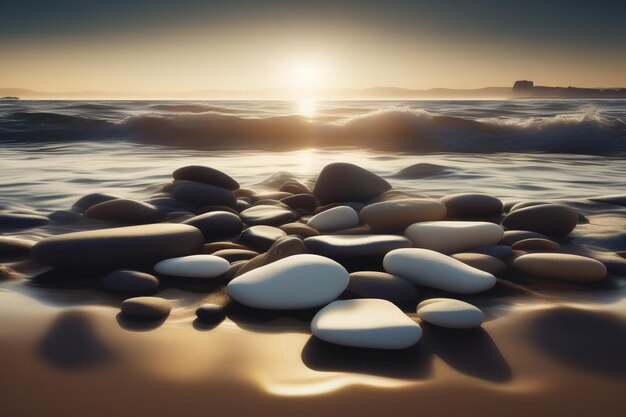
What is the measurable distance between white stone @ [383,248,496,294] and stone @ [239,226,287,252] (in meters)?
0.63

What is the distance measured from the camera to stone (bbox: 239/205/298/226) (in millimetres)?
2641

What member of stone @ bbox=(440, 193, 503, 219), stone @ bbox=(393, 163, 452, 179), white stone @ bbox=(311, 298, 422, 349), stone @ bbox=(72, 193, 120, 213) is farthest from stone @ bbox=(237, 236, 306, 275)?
stone @ bbox=(393, 163, 452, 179)

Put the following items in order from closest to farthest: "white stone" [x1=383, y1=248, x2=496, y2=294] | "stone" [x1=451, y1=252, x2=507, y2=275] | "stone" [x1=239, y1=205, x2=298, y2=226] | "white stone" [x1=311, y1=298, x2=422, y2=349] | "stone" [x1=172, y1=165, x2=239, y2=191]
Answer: "white stone" [x1=311, y1=298, x2=422, y2=349]
"white stone" [x1=383, y1=248, x2=496, y2=294]
"stone" [x1=451, y1=252, x2=507, y2=275]
"stone" [x1=239, y1=205, x2=298, y2=226]
"stone" [x1=172, y1=165, x2=239, y2=191]

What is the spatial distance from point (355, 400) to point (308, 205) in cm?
213

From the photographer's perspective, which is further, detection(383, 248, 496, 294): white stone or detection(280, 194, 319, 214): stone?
detection(280, 194, 319, 214): stone

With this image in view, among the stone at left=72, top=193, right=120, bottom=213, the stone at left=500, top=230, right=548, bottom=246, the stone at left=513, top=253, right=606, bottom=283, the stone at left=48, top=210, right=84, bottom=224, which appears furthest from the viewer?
the stone at left=72, top=193, right=120, bottom=213

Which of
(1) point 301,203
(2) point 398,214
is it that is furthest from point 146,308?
(1) point 301,203

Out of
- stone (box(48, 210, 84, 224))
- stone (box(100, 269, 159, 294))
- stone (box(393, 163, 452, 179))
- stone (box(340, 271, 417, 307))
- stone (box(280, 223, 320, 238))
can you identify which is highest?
stone (box(340, 271, 417, 307))

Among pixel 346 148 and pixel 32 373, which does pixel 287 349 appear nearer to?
pixel 32 373

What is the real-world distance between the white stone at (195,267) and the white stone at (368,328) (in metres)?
0.56

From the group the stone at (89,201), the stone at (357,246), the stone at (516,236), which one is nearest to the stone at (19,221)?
the stone at (89,201)

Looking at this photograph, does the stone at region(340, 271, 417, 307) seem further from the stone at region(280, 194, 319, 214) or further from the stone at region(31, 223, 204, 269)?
the stone at region(280, 194, 319, 214)

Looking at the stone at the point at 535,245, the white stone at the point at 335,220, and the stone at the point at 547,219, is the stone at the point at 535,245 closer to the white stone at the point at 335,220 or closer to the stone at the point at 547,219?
the stone at the point at 547,219

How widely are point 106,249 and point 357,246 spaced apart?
92 cm
